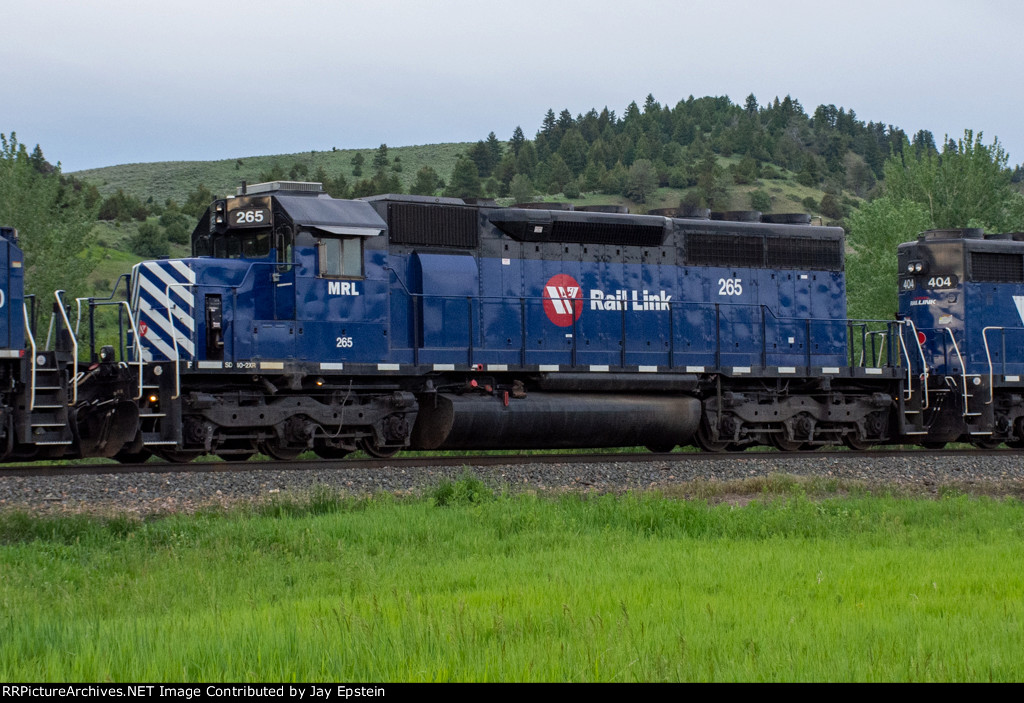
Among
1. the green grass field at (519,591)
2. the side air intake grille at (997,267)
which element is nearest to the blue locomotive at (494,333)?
the side air intake grille at (997,267)

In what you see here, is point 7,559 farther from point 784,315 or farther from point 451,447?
point 784,315

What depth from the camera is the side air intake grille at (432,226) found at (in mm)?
16219

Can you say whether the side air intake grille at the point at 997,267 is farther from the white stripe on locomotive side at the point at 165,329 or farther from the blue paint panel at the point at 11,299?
the blue paint panel at the point at 11,299

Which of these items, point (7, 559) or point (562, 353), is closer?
point (7, 559)

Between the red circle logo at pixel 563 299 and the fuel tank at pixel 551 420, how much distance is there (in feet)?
4.24

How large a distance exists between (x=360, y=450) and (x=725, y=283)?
697 centimetres

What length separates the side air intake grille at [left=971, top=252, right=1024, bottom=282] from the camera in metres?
20.9

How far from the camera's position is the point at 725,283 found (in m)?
18.8

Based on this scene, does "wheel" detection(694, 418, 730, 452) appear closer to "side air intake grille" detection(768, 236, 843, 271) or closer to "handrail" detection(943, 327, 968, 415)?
"side air intake grille" detection(768, 236, 843, 271)

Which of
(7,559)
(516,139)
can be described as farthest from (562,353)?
(516,139)

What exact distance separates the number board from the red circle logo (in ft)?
15.2

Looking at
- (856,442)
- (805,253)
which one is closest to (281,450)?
(805,253)

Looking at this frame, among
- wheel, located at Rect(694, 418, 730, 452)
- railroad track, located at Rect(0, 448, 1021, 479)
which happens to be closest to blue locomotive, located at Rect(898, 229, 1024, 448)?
railroad track, located at Rect(0, 448, 1021, 479)

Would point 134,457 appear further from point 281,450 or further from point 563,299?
point 563,299
